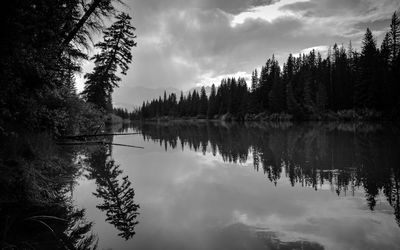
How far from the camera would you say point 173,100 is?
150 m

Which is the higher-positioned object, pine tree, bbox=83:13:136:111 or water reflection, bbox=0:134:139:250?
pine tree, bbox=83:13:136:111

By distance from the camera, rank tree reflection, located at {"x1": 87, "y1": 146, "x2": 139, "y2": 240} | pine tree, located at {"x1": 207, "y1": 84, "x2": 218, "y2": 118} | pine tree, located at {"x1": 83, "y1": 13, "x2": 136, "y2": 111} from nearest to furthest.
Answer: tree reflection, located at {"x1": 87, "y1": 146, "x2": 139, "y2": 240} < pine tree, located at {"x1": 83, "y1": 13, "x2": 136, "y2": 111} < pine tree, located at {"x1": 207, "y1": 84, "x2": 218, "y2": 118}

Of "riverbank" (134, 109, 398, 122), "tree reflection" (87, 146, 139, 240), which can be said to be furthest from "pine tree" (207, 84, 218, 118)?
"tree reflection" (87, 146, 139, 240)

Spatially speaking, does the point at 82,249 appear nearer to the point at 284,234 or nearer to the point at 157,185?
the point at 284,234

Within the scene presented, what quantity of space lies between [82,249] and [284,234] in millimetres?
4070

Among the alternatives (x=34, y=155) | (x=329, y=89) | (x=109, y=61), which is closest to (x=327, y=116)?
(x=329, y=89)

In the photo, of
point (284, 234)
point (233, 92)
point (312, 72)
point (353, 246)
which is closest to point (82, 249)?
point (284, 234)

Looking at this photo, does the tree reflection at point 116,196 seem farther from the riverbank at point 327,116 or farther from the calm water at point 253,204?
the riverbank at point 327,116

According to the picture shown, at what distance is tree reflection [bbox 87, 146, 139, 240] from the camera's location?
6.23m

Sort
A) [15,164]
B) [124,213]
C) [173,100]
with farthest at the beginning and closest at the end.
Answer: [173,100] → [124,213] → [15,164]

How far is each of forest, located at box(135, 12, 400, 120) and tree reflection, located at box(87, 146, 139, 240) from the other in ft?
161

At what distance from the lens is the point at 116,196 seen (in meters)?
8.38

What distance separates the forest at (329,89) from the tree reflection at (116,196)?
49.0m

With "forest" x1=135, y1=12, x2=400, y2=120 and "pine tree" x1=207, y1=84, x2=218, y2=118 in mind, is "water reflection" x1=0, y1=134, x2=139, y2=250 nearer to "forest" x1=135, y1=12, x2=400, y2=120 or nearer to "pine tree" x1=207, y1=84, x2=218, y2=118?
"forest" x1=135, y1=12, x2=400, y2=120
